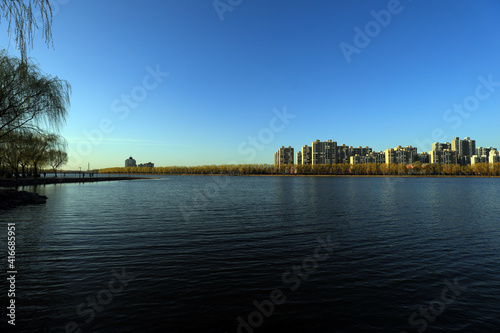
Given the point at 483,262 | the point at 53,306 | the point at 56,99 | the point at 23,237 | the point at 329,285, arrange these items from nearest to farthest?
the point at 53,306 → the point at 329,285 → the point at 483,262 → the point at 23,237 → the point at 56,99

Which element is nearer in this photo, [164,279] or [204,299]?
[204,299]

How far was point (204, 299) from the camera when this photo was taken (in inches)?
338

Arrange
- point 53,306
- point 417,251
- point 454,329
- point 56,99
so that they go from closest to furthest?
point 454,329
point 53,306
point 417,251
point 56,99

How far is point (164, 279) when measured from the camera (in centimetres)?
1012

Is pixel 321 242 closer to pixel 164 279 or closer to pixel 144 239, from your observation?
pixel 164 279

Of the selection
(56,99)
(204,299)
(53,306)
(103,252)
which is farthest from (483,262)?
(56,99)

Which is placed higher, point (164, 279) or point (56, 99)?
point (56, 99)

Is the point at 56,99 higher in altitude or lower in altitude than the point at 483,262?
higher

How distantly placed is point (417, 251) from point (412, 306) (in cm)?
732

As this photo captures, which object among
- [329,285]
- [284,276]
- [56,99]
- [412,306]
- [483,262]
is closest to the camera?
[412,306]

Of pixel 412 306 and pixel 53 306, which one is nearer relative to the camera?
pixel 53 306

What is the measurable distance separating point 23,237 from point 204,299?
14159 mm

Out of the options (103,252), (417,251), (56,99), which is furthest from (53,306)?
(56,99)

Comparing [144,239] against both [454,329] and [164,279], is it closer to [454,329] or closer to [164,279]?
[164,279]
